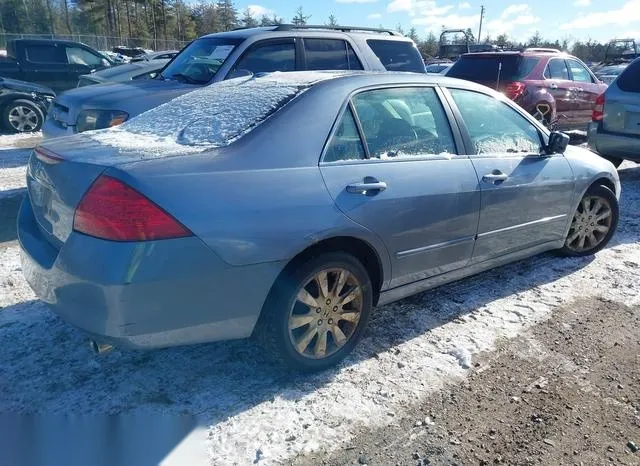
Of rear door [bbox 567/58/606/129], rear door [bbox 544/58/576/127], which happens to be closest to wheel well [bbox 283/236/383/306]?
rear door [bbox 544/58/576/127]

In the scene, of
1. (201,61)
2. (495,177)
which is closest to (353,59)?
(201,61)

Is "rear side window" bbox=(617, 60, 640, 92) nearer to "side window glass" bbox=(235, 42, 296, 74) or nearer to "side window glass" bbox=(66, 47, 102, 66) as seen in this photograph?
"side window glass" bbox=(235, 42, 296, 74)

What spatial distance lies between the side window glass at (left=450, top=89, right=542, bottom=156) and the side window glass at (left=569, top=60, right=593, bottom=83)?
7633mm

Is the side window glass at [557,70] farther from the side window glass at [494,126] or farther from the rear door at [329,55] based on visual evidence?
the side window glass at [494,126]

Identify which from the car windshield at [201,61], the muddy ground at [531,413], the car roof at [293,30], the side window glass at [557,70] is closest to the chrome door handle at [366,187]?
the muddy ground at [531,413]

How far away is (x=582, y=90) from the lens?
1059 centimetres

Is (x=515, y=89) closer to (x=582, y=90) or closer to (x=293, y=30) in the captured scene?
(x=582, y=90)

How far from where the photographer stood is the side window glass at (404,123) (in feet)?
10.4

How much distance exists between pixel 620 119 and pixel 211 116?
6175 millimetres

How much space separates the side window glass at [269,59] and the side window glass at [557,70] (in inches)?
226

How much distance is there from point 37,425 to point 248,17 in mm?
58152

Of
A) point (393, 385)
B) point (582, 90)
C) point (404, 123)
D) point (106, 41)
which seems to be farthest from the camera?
point (106, 41)

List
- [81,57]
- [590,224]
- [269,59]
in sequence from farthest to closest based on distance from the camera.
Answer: [81,57] < [269,59] < [590,224]

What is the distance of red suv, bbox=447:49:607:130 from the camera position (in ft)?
A: 31.6
